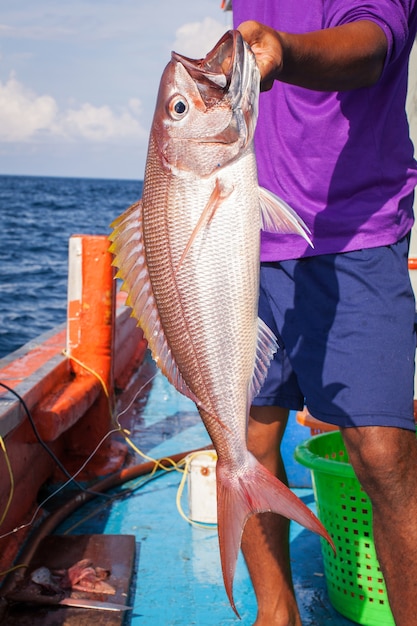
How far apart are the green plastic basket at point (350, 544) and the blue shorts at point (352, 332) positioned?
55 centimetres

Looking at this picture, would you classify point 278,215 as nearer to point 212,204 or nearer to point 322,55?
point 212,204

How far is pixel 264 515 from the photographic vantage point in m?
2.73

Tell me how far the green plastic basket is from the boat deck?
143 mm

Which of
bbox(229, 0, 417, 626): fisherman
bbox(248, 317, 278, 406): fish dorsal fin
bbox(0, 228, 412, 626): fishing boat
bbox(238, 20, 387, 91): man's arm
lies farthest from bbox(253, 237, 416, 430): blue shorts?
bbox(0, 228, 412, 626): fishing boat

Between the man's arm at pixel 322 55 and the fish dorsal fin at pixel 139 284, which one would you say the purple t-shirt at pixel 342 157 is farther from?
the fish dorsal fin at pixel 139 284

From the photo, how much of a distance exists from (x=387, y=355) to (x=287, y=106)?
878 mm

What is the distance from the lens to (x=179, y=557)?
3562 mm

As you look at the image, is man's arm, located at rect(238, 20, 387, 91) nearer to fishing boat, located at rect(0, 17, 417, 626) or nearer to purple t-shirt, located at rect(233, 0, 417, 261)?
purple t-shirt, located at rect(233, 0, 417, 261)

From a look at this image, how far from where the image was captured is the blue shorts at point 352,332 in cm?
227

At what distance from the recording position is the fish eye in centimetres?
172

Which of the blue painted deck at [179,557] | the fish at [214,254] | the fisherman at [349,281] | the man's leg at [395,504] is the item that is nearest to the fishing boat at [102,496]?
the blue painted deck at [179,557]

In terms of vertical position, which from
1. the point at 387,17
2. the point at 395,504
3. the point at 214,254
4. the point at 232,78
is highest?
the point at 387,17

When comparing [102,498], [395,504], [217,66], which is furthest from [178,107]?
[102,498]

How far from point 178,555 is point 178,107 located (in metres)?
2.45
